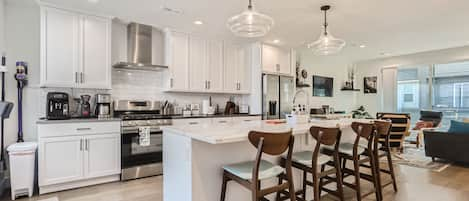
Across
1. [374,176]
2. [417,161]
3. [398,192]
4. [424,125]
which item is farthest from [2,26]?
[424,125]

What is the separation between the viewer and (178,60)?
4.57 meters

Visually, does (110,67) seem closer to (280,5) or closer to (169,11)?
(169,11)

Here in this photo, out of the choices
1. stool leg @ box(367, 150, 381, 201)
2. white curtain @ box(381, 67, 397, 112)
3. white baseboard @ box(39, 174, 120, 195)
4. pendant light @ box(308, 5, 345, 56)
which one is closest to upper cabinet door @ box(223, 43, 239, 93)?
pendant light @ box(308, 5, 345, 56)

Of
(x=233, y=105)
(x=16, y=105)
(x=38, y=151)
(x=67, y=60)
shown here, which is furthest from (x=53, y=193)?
(x=233, y=105)

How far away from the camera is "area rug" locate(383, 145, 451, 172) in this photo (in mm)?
4402

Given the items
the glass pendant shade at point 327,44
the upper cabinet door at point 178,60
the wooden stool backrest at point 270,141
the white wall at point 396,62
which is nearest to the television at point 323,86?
the white wall at point 396,62

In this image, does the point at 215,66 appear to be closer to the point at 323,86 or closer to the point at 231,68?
the point at 231,68

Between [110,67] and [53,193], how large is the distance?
1857 mm

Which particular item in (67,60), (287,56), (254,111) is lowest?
(254,111)

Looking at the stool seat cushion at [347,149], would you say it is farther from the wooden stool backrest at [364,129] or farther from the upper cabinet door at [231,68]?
the upper cabinet door at [231,68]

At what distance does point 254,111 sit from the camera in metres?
5.37

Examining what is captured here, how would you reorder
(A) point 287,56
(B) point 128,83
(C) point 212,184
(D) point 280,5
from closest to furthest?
1. (C) point 212,184
2. (D) point 280,5
3. (B) point 128,83
4. (A) point 287,56

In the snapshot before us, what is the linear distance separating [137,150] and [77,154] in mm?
766

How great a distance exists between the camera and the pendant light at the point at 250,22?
264 cm
